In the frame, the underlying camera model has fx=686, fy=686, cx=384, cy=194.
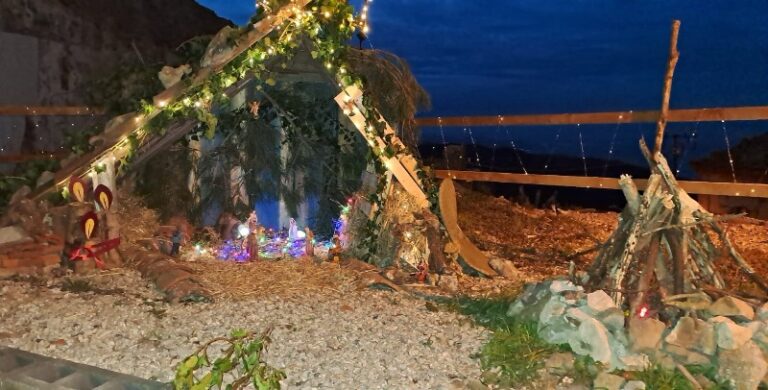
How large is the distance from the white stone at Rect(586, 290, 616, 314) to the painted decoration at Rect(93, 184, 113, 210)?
3799 mm

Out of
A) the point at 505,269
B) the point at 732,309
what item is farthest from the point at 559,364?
the point at 505,269

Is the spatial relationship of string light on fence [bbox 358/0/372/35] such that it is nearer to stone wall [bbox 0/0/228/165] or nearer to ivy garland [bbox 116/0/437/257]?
ivy garland [bbox 116/0/437/257]

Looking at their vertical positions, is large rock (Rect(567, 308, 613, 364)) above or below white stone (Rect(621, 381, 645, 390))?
above

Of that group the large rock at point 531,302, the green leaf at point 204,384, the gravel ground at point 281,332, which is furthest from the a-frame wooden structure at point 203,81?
the green leaf at point 204,384

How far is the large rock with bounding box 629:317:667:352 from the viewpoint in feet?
10.9

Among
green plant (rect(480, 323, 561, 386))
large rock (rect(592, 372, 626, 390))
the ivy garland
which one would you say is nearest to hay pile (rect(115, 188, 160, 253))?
the ivy garland

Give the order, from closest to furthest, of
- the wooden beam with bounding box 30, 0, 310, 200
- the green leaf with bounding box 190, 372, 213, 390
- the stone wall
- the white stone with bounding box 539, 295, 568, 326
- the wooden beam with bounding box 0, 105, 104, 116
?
the green leaf with bounding box 190, 372, 213, 390
the white stone with bounding box 539, 295, 568, 326
the wooden beam with bounding box 30, 0, 310, 200
the wooden beam with bounding box 0, 105, 104, 116
the stone wall

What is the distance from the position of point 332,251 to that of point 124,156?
192 cm

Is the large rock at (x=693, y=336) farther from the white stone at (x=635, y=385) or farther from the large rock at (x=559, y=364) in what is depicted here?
the large rock at (x=559, y=364)

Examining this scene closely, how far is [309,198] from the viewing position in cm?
709

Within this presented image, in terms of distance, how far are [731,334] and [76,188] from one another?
4.68 m

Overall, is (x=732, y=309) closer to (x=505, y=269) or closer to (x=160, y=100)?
(x=505, y=269)

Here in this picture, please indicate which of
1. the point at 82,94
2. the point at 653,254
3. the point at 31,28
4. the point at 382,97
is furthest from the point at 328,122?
the point at 31,28

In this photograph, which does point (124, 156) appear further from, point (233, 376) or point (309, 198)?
point (233, 376)
